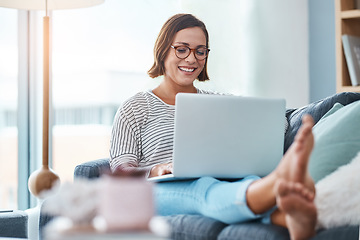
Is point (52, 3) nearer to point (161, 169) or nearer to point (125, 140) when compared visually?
point (125, 140)

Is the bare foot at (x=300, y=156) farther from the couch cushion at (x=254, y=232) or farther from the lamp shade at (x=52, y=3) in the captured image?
Result: the lamp shade at (x=52, y=3)

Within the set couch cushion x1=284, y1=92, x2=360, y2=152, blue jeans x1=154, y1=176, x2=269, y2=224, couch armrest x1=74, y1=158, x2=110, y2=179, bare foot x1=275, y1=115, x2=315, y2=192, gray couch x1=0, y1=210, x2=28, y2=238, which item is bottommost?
gray couch x1=0, y1=210, x2=28, y2=238

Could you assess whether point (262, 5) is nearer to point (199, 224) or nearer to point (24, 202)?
point (24, 202)

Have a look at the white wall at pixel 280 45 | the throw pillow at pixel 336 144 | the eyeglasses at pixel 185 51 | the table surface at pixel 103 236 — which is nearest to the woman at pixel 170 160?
the eyeglasses at pixel 185 51

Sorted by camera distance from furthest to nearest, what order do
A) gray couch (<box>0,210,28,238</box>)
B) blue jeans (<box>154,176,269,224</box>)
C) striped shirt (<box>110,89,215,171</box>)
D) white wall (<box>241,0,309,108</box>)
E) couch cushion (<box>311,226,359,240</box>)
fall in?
white wall (<box>241,0,309,108</box>) < striped shirt (<box>110,89,215,171</box>) < gray couch (<box>0,210,28,238</box>) < blue jeans (<box>154,176,269,224</box>) < couch cushion (<box>311,226,359,240</box>)

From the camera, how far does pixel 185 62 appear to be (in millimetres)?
2283

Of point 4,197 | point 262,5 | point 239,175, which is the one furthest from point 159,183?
point 262,5

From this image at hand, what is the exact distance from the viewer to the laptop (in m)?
1.70

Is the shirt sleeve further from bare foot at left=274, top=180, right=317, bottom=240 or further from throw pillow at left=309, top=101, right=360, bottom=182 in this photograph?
bare foot at left=274, top=180, right=317, bottom=240

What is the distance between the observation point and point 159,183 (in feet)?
6.28

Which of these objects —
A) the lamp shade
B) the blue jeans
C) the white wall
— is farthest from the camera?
the white wall

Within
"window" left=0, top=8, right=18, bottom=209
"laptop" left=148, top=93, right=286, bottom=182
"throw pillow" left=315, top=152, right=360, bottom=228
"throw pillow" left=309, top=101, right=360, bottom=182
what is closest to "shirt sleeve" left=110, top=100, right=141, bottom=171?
"laptop" left=148, top=93, right=286, bottom=182

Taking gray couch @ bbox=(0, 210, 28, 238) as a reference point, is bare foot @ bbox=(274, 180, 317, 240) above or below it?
above

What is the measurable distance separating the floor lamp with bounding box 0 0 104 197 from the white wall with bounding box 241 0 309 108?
1528 millimetres
